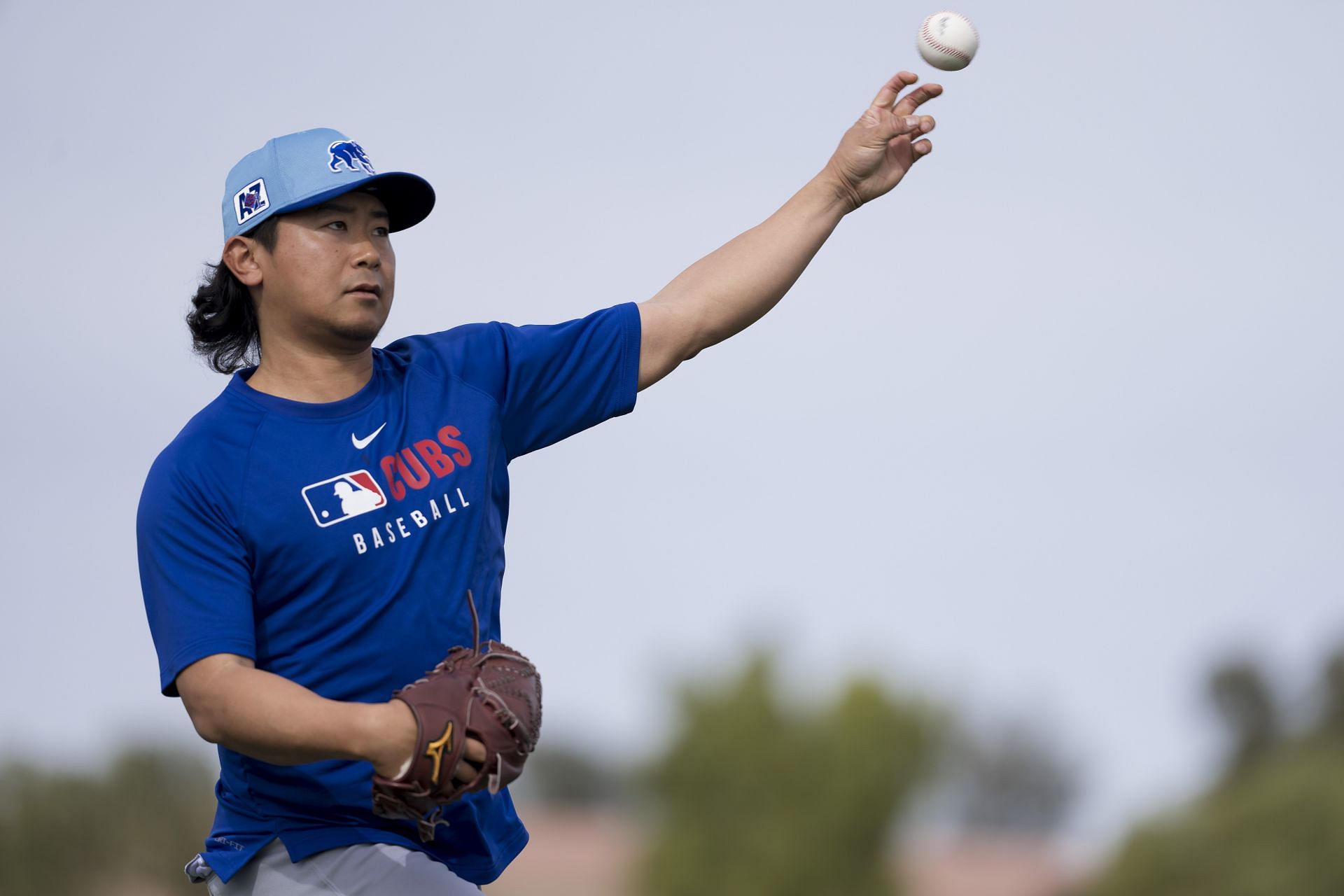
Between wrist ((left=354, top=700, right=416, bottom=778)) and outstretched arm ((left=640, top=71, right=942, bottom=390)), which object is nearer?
wrist ((left=354, top=700, right=416, bottom=778))

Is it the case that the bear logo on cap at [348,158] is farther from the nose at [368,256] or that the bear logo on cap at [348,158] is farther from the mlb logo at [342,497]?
the mlb logo at [342,497]

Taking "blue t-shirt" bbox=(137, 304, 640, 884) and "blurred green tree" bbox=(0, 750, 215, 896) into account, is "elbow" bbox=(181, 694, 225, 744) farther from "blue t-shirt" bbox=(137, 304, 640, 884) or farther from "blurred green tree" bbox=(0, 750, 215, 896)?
"blurred green tree" bbox=(0, 750, 215, 896)

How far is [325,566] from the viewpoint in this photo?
4.38 m

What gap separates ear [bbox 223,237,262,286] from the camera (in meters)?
4.83

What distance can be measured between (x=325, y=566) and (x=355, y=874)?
805 mm

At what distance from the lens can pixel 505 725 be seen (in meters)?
4.20

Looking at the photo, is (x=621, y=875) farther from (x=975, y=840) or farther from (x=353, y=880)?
(x=353, y=880)

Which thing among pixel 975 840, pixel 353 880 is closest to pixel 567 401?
pixel 353 880

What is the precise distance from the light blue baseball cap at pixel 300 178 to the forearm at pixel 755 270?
895 mm

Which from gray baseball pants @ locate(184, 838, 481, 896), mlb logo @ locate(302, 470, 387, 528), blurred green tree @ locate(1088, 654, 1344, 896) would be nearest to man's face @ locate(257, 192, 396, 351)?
mlb logo @ locate(302, 470, 387, 528)

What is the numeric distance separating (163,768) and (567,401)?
27.3m

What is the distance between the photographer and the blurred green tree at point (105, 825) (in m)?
28.7

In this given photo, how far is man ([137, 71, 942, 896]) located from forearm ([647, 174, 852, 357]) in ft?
0.82

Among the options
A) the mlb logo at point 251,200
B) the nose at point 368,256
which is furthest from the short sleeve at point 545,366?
the mlb logo at point 251,200
